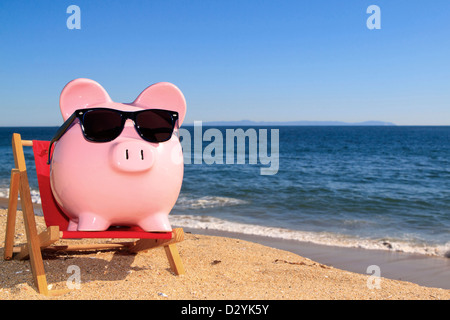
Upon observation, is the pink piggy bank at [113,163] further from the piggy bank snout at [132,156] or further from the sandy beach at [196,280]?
the sandy beach at [196,280]

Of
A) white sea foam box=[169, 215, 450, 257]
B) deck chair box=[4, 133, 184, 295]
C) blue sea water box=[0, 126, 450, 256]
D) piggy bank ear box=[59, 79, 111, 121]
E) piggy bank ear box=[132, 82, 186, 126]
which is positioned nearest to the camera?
deck chair box=[4, 133, 184, 295]

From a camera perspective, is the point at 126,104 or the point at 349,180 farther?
the point at 349,180

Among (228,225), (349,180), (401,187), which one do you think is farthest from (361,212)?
(349,180)

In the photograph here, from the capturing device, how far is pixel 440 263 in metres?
6.82

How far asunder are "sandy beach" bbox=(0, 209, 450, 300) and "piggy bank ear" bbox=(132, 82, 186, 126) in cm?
157

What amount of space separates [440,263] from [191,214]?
5429 millimetres

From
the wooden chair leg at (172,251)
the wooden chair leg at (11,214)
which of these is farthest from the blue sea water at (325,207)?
the wooden chair leg at (11,214)

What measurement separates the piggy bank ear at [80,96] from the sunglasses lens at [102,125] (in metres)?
0.30

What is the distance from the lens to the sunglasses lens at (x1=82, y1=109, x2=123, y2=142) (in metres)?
3.48

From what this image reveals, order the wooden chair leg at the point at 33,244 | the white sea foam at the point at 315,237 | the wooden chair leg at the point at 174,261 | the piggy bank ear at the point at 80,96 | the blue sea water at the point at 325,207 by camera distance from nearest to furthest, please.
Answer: the wooden chair leg at the point at 33,244
the piggy bank ear at the point at 80,96
the wooden chair leg at the point at 174,261
the white sea foam at the point at 315,237
the blue sea water at the point at 325,207

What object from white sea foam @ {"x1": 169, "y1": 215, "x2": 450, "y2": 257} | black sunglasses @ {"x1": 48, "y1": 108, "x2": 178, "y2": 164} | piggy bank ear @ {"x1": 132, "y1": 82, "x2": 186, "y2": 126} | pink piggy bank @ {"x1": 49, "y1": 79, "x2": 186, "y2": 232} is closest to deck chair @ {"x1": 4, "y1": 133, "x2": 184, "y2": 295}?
pink piggy bank @ {"x1": 49, "y1": 79, "x2": 186, "y2": 232}

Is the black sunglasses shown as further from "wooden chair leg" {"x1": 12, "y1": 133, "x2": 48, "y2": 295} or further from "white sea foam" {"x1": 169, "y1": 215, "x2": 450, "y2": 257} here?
"white sea foam" {"x1": 169, "y1": 215, "x2": 450, "y2": 257}

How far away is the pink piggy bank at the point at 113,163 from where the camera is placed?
11.3 feet
